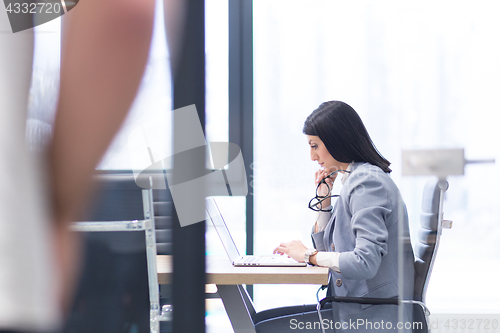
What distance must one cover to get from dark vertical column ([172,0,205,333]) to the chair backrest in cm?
75

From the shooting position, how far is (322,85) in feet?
5.86

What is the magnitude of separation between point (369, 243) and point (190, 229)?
812 mm

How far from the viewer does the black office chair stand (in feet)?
Result: 3.41

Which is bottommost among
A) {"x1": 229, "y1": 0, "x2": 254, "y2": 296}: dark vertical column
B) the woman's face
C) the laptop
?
the laptop

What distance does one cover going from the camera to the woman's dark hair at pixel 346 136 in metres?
1.33

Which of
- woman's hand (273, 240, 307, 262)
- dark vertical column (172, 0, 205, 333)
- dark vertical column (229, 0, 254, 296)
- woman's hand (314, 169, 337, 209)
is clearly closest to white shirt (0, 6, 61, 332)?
dark vertical column (172, 0, 205, 333)

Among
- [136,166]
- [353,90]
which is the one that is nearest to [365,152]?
[353,90]

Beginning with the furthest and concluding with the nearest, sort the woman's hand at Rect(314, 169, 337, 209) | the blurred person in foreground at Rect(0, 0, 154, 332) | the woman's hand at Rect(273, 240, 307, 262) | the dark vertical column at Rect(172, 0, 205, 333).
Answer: the woman's hand at Rect(314, 169, 337, 209), the woman's hand at Rect(273, 240, 307, 262), the blurred person in foreground at Rect(0, 0, 154, 332), the dark vertical column at Rect(172, 0, 205, 333)

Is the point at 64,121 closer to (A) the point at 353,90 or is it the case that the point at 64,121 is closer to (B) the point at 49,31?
(B) the point at 49,31

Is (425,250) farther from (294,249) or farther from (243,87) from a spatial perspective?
(243,87)

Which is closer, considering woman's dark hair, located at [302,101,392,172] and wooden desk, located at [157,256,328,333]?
wooden desk, located at [157,256,328,333]

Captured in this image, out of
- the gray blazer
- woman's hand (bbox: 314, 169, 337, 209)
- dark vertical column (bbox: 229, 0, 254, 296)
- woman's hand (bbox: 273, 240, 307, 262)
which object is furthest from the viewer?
dark vertical column (bbox: 229, 0, 254, 296)

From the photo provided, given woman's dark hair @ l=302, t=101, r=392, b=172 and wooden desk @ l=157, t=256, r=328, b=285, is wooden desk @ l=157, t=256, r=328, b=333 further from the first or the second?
woman's dark hair @ l=302, t=101, r=392, b=172

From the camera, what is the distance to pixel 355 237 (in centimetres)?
120
